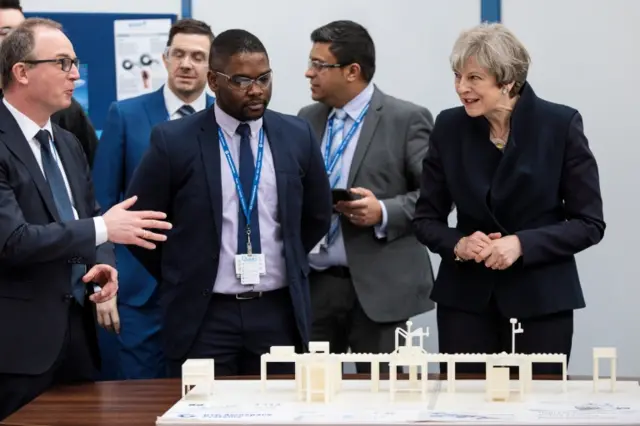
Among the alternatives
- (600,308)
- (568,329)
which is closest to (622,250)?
(600,308)

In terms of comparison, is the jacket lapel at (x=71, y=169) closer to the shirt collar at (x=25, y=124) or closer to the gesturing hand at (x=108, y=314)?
the shirt collar at (x=25, y=124)

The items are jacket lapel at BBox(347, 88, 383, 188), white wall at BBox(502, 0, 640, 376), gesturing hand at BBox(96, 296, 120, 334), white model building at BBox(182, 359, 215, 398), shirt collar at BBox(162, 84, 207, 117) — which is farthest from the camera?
white wall at BBox(502, 0, 640, 376)

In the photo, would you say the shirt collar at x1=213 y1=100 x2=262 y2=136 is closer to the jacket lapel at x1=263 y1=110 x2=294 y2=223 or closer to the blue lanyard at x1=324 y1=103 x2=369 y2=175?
the jacket lapel at x1=263 y1=110 x2=294 y2=223

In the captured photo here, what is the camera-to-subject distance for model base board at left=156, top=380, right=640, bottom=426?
2.72 m

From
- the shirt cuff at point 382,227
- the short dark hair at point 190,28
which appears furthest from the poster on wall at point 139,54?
the shirt cuff at point 382,227

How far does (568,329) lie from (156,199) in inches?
56.9

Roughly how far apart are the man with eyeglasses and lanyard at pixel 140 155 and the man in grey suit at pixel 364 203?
513 mm

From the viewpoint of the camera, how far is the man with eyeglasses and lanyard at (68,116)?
4.93 m

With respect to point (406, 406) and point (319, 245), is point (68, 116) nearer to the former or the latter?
point (319, 245)

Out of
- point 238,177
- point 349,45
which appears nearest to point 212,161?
point 238,177

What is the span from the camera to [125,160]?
4.74 metres

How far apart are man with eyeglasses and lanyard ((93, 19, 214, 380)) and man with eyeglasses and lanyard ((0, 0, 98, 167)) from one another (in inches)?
12.9

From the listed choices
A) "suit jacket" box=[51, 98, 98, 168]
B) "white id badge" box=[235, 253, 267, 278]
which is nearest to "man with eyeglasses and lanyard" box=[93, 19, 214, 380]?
"suit jacket" box=[51, 98, 98, 168]

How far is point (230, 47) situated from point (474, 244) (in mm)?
Result: 1055
